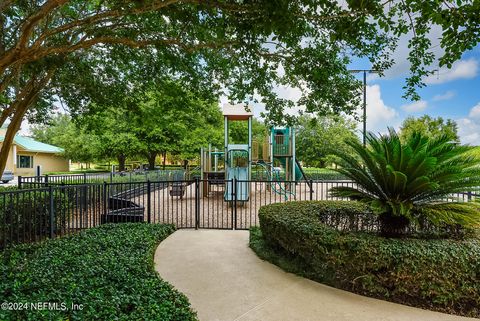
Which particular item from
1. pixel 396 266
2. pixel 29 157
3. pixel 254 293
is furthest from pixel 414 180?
pixel 29 157

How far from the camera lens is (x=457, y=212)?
3.95m

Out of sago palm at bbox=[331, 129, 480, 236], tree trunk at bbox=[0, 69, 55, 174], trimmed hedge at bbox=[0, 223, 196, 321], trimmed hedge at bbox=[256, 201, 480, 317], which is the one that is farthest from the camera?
tree trunk at bbox=[0, 69, 55, 174]

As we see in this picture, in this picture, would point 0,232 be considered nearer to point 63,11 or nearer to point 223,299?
point 223,299

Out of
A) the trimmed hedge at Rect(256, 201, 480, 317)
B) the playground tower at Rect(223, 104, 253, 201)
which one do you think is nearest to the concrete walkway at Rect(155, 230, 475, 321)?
the trimmed hedge at Rect(256, 201, 480, 317)

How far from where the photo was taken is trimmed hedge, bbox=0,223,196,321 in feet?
7.71

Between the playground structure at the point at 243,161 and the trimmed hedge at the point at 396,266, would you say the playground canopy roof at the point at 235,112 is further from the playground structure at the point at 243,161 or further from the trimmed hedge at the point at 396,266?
the trimmed hedge at the point at 396,266

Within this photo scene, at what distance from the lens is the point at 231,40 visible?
6211mm

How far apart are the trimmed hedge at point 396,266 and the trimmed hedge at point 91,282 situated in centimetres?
211

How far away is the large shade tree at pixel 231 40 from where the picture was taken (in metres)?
3.83

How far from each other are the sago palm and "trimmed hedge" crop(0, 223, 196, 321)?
3.16 m

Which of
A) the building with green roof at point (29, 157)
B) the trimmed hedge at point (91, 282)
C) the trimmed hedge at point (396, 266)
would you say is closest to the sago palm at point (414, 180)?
the trimmed hedge at point (396, 266)

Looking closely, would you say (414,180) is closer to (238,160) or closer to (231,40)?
(231,40)

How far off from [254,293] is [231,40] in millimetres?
5080

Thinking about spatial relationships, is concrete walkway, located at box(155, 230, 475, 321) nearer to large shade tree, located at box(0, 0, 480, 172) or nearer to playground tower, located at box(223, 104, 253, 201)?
large shade tree, located at box(0, 0, 480, 172)
